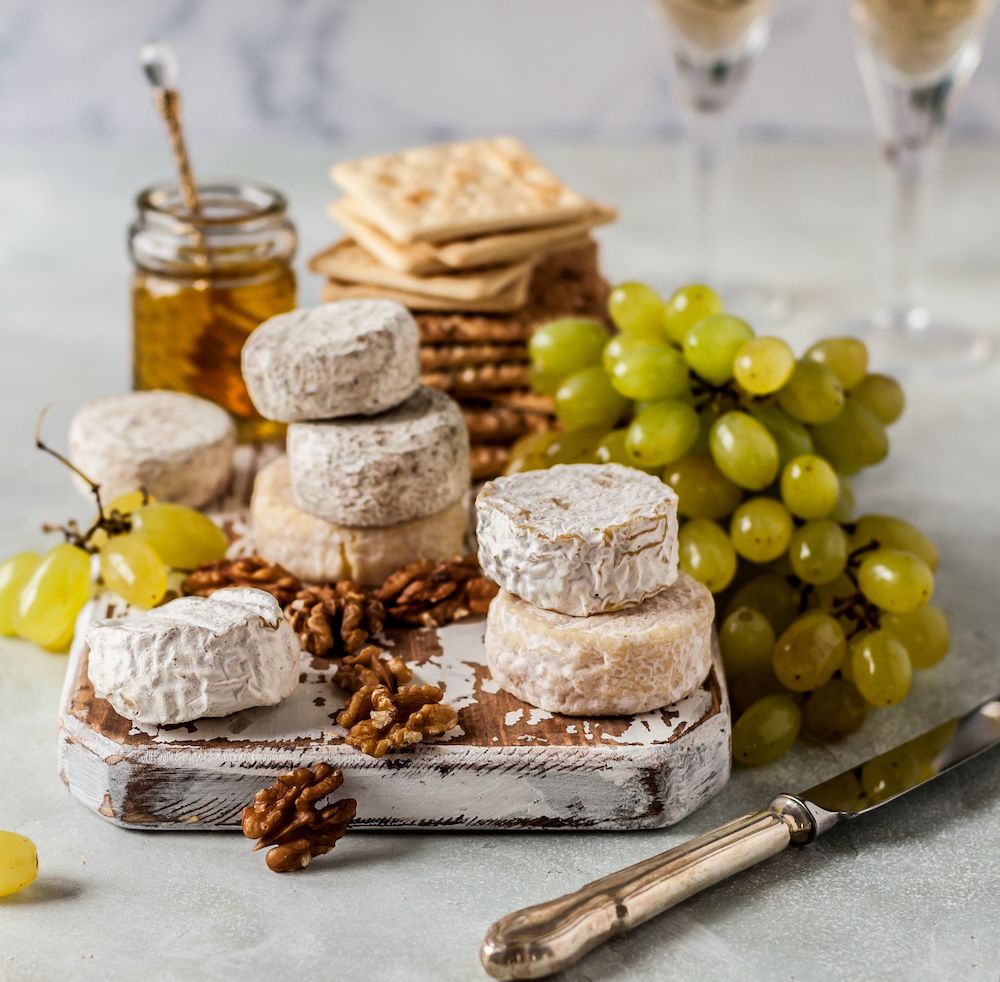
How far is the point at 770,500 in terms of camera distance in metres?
1.24

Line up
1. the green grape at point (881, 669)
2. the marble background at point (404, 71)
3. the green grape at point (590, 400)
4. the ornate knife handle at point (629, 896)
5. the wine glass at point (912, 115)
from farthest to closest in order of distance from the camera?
1. the marble background at point (404, 71)
2. the wine glass at point (912, 115)
3. the green grape at point (590, 400)
4. the green grape at point (881, 669)
5. the ornate knife handle at point (629, 896)

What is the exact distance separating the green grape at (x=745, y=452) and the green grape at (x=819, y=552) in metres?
0.06

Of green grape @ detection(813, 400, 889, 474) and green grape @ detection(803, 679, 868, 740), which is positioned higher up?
green grape @ detection(813, 400, 889, 474)

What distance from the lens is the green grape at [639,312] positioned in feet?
4.46

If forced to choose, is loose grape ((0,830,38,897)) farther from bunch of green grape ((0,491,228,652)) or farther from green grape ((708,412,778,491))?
green grape ((708,412,778,491))

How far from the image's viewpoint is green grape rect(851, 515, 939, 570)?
1281 mm

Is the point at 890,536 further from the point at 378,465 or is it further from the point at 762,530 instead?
the point at 378,465

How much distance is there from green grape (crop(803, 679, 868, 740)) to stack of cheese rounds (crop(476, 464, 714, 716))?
12 centimetres

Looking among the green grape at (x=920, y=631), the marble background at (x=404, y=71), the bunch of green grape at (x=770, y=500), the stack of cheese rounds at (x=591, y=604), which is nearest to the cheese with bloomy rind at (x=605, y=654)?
the stack of cheese rounds at (x=591, y=604)

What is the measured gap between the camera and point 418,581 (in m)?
1.21

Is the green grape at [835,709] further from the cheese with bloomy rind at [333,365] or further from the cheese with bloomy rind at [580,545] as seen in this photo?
the cheese with bloomy rind at [333,365]

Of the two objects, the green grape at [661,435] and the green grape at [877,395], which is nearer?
the green grape at [661,435]

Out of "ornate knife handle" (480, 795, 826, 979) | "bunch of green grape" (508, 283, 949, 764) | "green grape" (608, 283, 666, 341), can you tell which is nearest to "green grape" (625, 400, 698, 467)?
"bunch of green grape" (508, 283, 949, 764)

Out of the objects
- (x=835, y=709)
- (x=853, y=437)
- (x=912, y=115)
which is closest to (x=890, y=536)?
(x=853, y=437)
